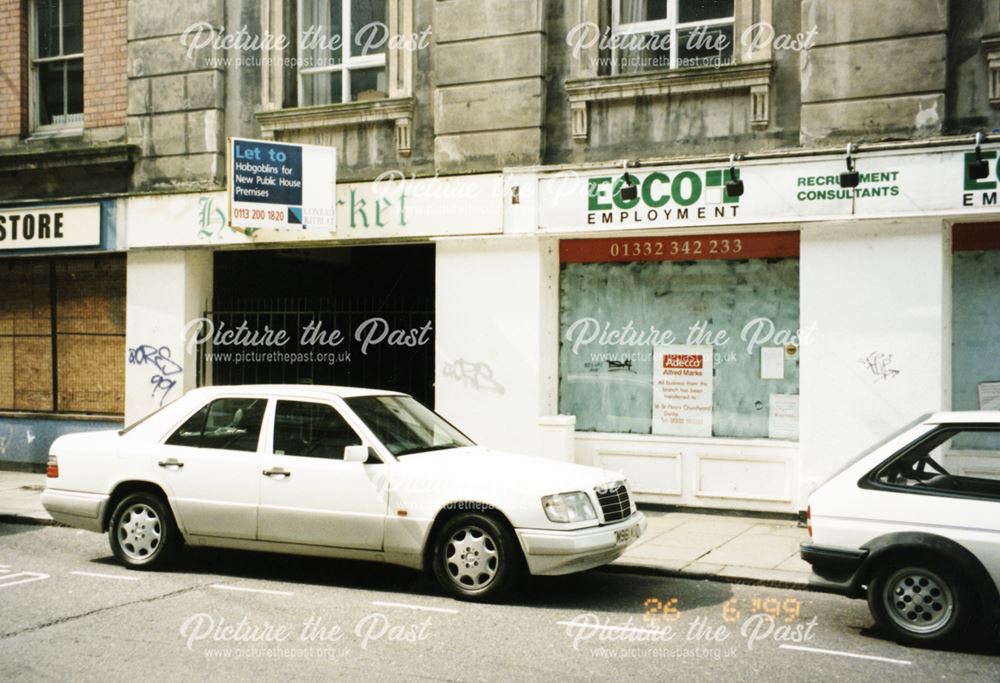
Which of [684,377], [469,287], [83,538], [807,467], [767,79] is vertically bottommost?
[83,538]

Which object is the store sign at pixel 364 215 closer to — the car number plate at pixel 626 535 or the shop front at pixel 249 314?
the shop front at pixel 249 314

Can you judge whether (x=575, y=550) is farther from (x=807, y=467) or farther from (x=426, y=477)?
(x=807, y=467)

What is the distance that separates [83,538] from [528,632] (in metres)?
5.86

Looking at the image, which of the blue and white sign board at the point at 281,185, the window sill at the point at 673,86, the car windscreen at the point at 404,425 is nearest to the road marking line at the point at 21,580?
the car windscreen at the point at 404,425

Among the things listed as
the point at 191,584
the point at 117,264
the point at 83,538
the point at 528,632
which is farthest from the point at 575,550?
the point at 117,264

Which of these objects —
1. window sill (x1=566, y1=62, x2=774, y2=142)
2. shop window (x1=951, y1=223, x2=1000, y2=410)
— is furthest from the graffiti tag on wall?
shop window (x1=951, y1=223, x2=1000, y2=410)

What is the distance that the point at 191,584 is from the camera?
8281 mm

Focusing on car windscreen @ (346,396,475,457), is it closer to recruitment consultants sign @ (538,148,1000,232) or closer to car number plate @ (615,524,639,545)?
car number plate @ (615,524,639,545)

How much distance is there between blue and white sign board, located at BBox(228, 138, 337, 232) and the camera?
12.4m

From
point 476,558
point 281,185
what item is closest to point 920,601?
point 476,558

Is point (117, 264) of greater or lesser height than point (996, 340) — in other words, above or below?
above

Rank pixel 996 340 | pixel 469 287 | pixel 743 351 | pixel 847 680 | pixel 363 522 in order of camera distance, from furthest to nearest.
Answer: pixel 469 287, pixel 743 351, pixel 996 340, pixel 363 522, pixel 847 680

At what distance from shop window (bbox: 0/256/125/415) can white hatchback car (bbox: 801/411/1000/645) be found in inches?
438

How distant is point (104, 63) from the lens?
14914 millimetres
